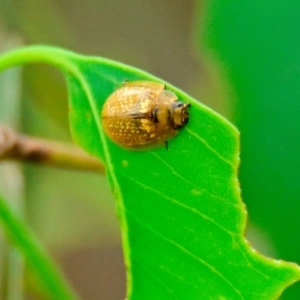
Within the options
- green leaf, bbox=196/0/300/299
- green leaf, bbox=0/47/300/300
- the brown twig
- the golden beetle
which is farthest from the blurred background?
green leaf, bbox=0/47/300/300

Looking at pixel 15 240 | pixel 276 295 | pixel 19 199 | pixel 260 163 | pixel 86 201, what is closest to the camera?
pixel 276 295

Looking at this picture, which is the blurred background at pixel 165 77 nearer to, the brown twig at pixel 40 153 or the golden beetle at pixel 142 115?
the brown twig at pixel 40 153

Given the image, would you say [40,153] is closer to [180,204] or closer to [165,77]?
[180,204]

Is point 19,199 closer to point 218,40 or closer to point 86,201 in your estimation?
point 86,201

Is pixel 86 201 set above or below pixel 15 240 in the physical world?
below

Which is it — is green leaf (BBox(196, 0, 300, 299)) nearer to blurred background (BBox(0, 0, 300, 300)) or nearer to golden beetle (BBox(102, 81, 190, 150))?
blurred background (BBox(0, 0, 300, 300))

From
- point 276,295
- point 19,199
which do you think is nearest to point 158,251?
point 276,295
